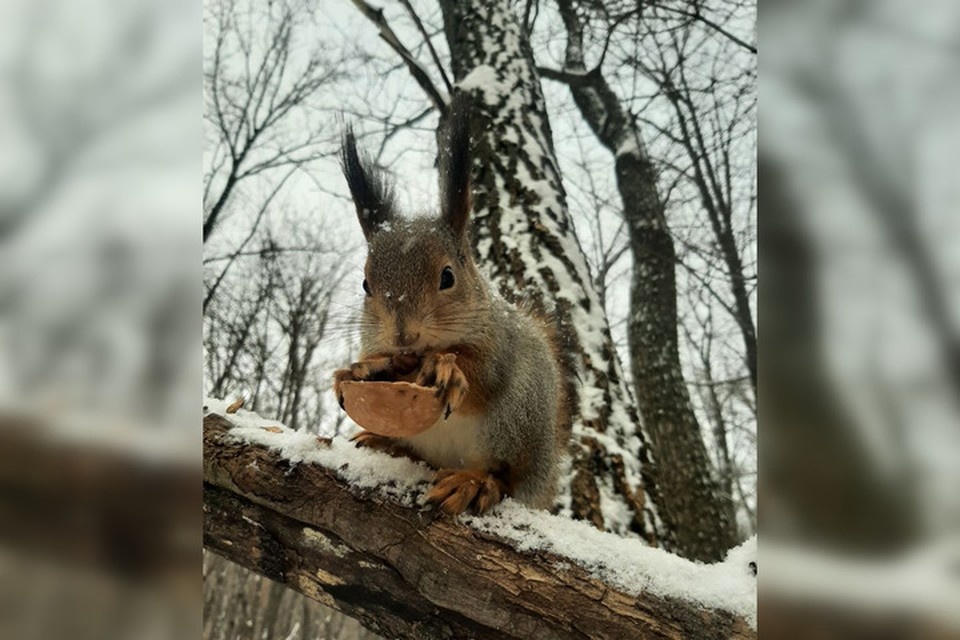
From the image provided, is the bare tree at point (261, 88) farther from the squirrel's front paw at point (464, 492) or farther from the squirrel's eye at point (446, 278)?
the squirrel's front paw at point (464, 492)

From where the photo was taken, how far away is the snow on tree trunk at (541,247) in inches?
56.7

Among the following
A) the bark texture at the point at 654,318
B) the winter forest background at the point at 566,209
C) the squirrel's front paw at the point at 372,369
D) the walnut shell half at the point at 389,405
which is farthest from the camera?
the bark texture at the point at 654,318

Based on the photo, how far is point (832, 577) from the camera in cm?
27

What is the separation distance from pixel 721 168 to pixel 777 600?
6.70 ft

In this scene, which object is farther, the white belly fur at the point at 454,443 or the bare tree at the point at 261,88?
the bare tree at the point at 261,88

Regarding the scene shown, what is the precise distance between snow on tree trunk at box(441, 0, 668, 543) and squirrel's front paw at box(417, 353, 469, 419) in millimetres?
526

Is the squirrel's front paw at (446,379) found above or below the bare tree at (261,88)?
below

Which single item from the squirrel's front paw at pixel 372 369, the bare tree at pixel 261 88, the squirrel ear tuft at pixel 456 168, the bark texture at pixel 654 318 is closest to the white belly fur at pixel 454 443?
the squirrel's front paw at pixel 372 369

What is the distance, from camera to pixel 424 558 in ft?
3.07

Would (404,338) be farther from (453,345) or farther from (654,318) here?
(654,318)

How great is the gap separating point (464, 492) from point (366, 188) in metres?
0.48

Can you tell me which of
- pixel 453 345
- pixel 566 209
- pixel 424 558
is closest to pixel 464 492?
pixel 424 558

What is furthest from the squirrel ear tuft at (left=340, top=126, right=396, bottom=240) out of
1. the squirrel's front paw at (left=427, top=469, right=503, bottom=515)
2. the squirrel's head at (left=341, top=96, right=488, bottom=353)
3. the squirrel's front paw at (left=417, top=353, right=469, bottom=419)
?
the squirrel's front paw at (left=427, top=469, right=503, bottom=515)

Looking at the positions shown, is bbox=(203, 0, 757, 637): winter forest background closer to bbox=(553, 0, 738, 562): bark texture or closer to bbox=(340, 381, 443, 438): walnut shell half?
bbox=(553, 0, 738, 562): bark texture
